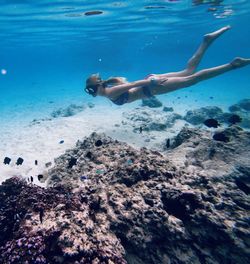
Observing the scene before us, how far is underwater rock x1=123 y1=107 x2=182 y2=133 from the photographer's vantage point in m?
16.5

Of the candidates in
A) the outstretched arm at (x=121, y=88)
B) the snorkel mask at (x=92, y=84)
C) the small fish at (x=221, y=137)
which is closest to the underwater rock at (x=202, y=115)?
the outstretched arm at (x=121, y=88)

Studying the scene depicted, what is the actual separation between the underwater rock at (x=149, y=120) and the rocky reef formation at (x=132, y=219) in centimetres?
1026

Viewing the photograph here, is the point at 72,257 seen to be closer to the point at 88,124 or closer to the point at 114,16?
the point at 88,124

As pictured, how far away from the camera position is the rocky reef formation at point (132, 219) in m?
4.08

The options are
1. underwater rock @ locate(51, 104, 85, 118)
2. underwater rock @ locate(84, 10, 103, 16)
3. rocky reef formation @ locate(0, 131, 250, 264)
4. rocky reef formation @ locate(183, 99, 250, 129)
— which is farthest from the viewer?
underwater rock @ locate(84, 10, 103, 16)

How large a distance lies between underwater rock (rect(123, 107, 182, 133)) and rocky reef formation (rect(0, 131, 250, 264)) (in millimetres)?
10263

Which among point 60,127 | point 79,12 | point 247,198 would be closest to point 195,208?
point 247,198

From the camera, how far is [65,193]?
5438 millimetres

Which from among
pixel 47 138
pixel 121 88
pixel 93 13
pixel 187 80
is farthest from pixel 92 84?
pixel 93 13

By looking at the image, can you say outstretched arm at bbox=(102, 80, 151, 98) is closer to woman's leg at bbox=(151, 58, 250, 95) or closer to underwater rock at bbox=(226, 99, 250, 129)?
woman's leg at bbox=(151, 58, 250, 95)

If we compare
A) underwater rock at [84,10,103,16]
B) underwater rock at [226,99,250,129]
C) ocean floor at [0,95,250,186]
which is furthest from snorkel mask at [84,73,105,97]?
underwater rock at [84,10,103,16]

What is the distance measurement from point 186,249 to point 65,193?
2713 mm

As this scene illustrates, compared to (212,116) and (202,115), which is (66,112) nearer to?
(202,115)

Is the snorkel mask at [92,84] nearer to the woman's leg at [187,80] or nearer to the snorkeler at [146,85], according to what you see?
the snorkeler at [146,85]
